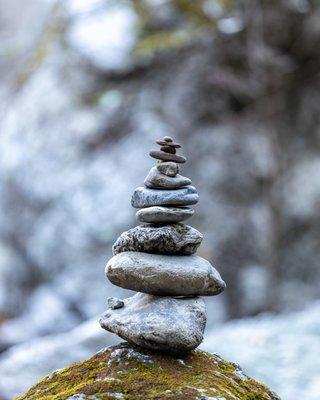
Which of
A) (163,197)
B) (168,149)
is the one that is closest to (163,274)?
(163,197)

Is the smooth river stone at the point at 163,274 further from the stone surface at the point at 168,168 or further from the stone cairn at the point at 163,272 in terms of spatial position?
the stone surface at the point at 168,168

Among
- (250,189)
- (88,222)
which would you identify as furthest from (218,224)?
(88,222)

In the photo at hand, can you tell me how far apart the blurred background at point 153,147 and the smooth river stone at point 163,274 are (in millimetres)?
10176

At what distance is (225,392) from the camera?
468cm

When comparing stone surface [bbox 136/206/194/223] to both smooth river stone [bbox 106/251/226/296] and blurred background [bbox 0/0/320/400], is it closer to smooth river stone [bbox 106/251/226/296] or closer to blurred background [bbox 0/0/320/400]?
smooth river stone [bbox 106/251/226/296]

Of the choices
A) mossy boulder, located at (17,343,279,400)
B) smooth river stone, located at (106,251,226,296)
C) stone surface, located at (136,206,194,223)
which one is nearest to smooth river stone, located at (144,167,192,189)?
stone surface, located at (136,206,194,223)

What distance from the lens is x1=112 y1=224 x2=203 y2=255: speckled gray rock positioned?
5082 mm

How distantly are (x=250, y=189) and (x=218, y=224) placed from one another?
1.42 metres

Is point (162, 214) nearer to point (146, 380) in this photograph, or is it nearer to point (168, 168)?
point (168, 168)

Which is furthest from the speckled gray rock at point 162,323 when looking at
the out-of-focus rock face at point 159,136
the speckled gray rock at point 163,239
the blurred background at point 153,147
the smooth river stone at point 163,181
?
the out-of-focus rock face at point 159,136

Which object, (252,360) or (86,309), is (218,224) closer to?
(86,309)

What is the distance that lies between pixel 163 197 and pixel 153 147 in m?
12.4

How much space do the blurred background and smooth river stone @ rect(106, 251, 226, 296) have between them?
10.2m

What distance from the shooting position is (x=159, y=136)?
713 inches
